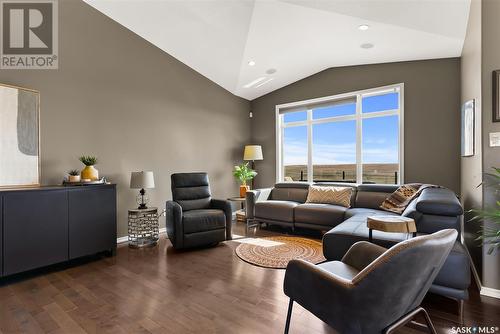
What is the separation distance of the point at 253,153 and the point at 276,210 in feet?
5.16

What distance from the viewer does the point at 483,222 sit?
228 centimetres

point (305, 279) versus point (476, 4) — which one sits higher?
point (476, 4)

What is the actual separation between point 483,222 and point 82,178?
167 inches

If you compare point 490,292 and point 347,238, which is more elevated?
point 347,238

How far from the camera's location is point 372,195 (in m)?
4.16

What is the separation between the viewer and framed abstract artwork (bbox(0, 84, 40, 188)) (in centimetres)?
284

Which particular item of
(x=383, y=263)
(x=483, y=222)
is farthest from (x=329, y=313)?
(x=483, y=222)

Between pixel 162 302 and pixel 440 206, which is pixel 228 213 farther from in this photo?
pixel 440 206

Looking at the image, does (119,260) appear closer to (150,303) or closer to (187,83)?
(150,303)

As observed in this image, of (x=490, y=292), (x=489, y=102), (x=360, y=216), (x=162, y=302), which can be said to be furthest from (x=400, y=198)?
(x=162, y=302)

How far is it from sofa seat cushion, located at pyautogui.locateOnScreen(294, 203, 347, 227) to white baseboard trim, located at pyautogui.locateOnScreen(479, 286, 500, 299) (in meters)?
1.78

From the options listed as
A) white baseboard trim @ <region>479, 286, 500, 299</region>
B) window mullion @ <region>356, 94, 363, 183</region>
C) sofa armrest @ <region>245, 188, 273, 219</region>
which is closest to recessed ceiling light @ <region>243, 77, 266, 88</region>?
window mullion @ <region>356, 94, 363, 183</region>

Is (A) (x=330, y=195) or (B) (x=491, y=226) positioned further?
(A) (x=330, y=195)

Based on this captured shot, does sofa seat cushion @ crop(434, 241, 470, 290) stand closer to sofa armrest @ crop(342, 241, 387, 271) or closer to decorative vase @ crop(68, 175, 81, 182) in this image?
sofa armrest @ crop(342, 241, 387, 271)
